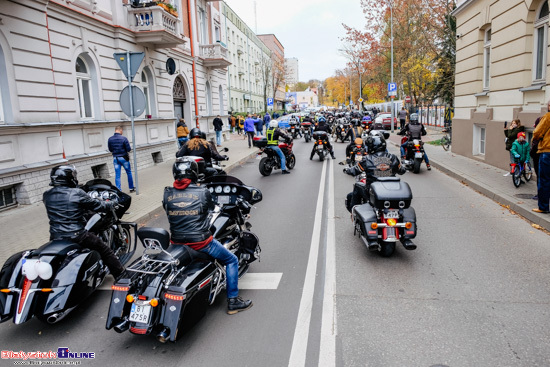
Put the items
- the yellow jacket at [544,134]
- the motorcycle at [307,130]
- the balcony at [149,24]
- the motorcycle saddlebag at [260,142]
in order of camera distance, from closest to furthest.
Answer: the yellow jacket at [544,134], the motorcycle saddlebag at [260,142], the balcony at [149,24], the motorcycle at [307,130]

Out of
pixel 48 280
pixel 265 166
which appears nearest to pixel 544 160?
pixel 48 280

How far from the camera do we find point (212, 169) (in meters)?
8.38

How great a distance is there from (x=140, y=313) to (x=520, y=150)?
10146mm

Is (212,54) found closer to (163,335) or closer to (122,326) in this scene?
(122,326)

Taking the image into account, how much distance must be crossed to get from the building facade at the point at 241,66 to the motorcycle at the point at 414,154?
34439 millimetres

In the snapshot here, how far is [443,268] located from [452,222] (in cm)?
259

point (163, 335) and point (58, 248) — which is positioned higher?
point (58, 248)

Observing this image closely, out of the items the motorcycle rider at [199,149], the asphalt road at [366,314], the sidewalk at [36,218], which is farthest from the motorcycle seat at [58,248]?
the motorcycle rider at [199,149]

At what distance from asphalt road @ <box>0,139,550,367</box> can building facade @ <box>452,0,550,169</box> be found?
6678 millimetres

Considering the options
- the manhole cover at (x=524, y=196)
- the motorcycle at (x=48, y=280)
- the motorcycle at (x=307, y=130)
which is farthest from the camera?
the motorcycle at (x=307, y=130)

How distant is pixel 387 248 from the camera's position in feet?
19.6

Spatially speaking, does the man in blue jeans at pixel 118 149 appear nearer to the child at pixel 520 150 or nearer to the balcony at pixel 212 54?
the child at pixel 520 150

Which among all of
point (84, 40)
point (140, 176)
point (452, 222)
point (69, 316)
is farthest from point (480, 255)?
point (84, 40)

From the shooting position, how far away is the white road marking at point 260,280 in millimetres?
5133
